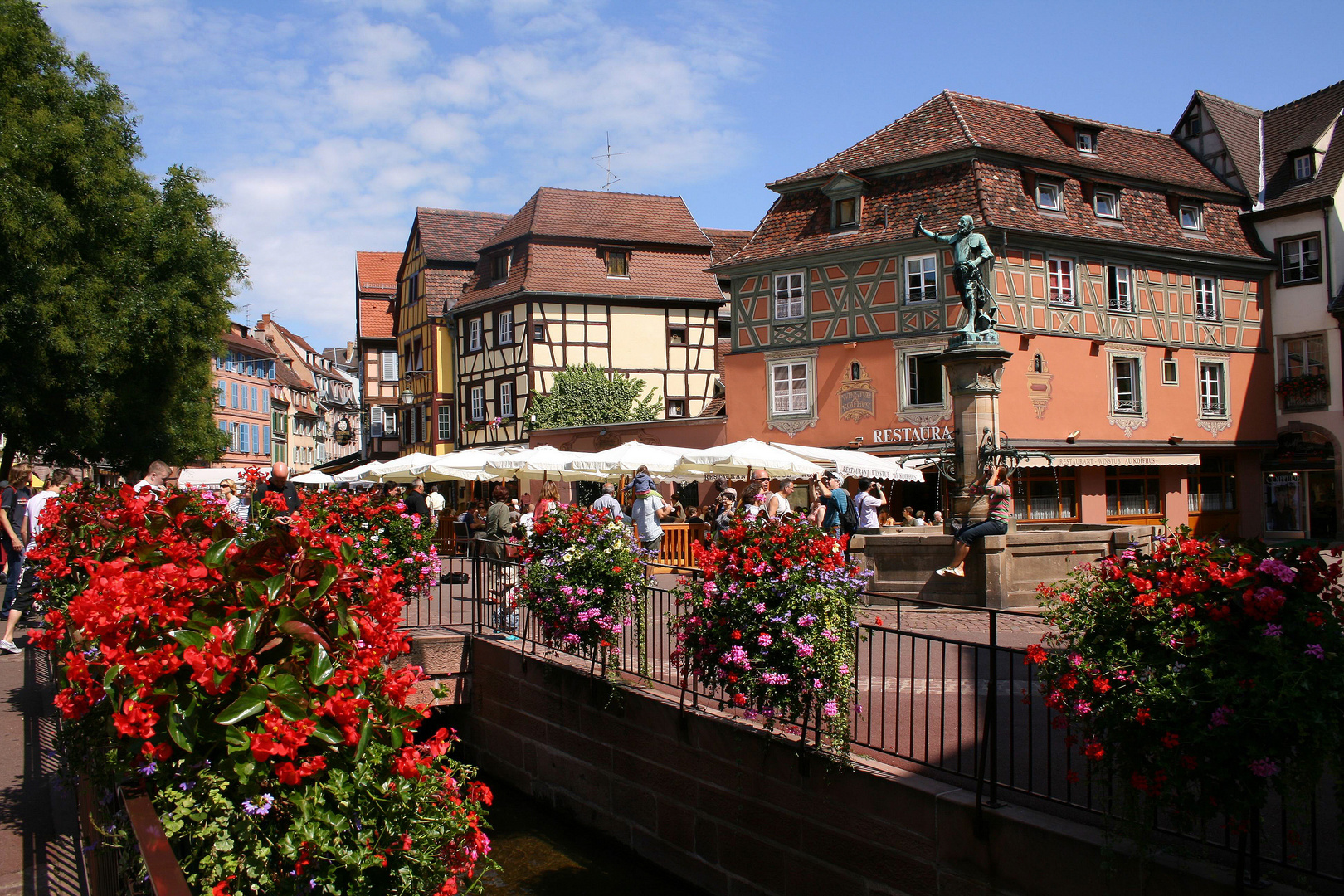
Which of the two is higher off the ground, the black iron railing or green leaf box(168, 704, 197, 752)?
green leaf box(168, 704, 197, 752)

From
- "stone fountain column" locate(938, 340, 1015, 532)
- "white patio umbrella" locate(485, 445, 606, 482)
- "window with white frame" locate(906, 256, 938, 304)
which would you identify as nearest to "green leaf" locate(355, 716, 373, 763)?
"stone fountain column" locate(938, 340, 1015, 532)

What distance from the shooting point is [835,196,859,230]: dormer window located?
99.7 feet

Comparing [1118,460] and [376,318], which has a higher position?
[376,318]

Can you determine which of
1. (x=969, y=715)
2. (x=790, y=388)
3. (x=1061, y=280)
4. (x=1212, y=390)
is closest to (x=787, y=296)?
(x=790, y=388)

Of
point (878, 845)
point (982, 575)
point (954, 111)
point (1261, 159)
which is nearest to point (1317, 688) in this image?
point (878, 845)

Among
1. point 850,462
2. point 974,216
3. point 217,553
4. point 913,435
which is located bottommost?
point 217,553

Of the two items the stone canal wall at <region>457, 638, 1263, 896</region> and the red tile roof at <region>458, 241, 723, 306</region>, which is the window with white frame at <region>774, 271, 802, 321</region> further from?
the stone canal wall at <region>457, 638, 1263, 896</region>

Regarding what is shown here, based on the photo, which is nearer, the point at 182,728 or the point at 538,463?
the point at 182,728

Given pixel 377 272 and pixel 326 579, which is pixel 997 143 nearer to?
pixel 326 579

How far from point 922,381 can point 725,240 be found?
72.1ft

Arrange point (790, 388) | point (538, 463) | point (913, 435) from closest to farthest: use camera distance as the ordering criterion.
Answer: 1. point (538, 463)
2. point (913, 435)
3. point (790, 388)

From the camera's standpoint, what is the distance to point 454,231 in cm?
4984

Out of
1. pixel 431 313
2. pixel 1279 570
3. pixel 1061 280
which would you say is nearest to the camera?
pixel 1279 570

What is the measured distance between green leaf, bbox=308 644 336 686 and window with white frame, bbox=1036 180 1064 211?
2881cm
